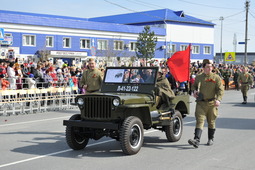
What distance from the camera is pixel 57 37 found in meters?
48.9

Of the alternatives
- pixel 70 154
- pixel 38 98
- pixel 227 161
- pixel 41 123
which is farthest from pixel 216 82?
pixel 38 98

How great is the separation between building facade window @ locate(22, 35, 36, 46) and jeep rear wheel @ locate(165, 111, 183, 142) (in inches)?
1518

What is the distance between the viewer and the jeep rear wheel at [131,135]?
7766mm

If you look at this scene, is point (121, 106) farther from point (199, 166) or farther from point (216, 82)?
point (216, 82)

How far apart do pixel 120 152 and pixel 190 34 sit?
203 feet

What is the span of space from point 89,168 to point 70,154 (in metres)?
1.30

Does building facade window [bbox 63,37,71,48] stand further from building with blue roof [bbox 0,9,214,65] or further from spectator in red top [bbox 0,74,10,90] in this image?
spectator in red top [bbox 0,74,10,90]

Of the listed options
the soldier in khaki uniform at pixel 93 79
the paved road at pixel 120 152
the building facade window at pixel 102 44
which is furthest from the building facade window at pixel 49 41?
the soldier in khaki uniform at pixel 93 79

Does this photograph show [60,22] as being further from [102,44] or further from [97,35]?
[102,44]

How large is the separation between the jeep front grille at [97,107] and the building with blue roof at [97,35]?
24.5 metres

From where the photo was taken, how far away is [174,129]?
382 inches

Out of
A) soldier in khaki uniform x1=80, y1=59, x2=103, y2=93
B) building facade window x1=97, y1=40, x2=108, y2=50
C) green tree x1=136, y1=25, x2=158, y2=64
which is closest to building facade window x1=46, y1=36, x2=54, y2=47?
building facade window x1=97, y1=40, x2=108, y2=50

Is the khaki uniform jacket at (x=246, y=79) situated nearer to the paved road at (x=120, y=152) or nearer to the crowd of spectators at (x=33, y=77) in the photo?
the crowd of spectators at (x=33, y=77)

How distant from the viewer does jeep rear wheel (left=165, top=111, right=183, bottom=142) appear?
30.8ft
